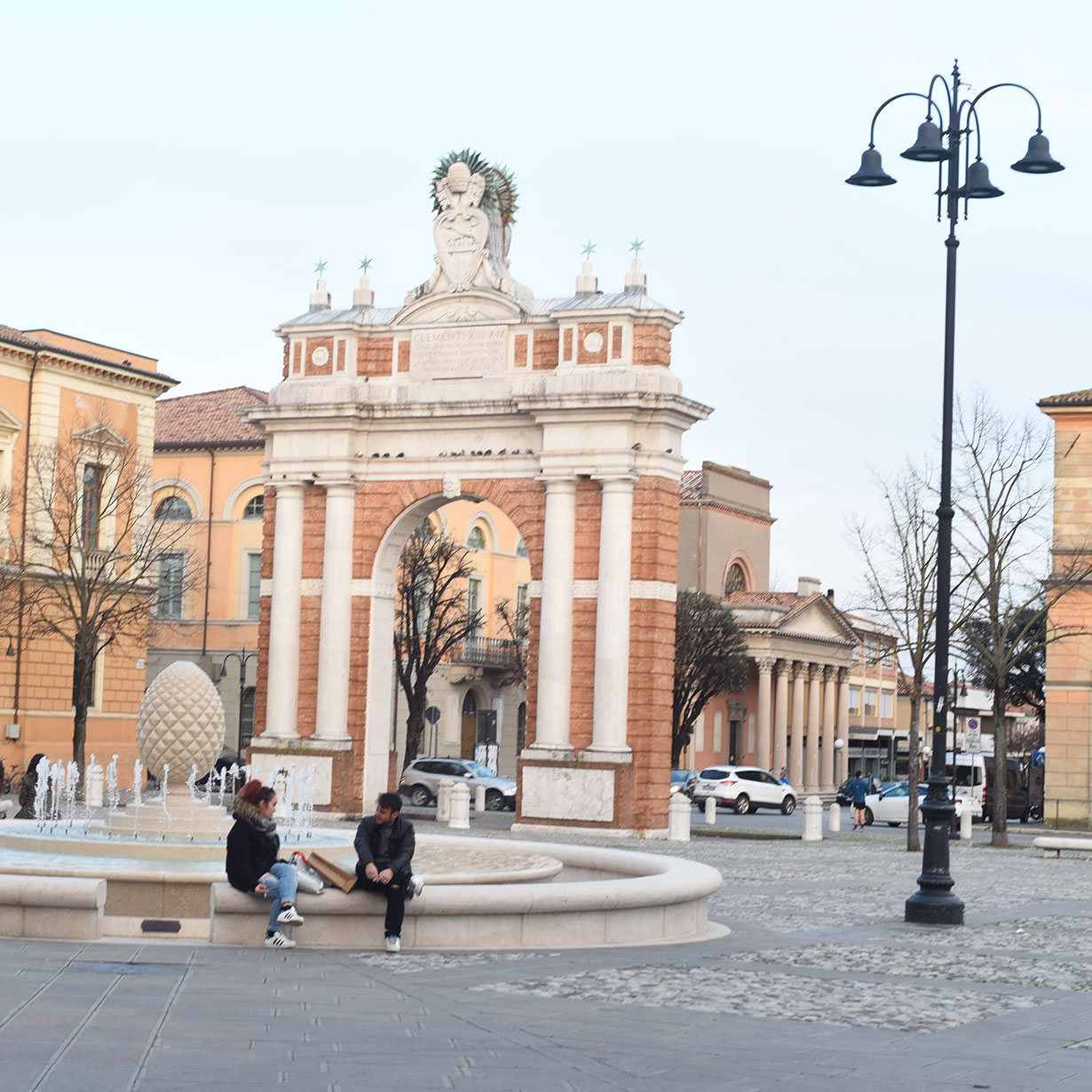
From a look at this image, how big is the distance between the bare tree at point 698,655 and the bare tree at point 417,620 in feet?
24.1

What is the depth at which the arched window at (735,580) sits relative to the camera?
258 feet

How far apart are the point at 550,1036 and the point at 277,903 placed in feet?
12.9

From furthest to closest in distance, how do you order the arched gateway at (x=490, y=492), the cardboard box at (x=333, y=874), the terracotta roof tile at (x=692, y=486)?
the terracotta roof tile at (x=692, y=486), the arched gateway at (x=490, y=492), the cardboard box at (x=333, y=874)

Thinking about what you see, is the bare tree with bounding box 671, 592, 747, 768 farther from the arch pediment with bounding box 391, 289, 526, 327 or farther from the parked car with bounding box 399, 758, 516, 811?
the arch pediment with bounding box 391, 289, 526, 327

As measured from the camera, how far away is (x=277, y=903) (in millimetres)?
13297

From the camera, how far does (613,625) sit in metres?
33.5

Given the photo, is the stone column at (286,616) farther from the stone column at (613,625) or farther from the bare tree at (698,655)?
the bare tree at (698,655)

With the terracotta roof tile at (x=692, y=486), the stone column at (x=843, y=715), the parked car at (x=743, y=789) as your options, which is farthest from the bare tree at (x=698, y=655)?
the stone column at (x=843, y=715)

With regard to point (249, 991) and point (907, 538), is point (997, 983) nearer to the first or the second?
point (249, 991)

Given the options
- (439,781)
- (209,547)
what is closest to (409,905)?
(439,781)

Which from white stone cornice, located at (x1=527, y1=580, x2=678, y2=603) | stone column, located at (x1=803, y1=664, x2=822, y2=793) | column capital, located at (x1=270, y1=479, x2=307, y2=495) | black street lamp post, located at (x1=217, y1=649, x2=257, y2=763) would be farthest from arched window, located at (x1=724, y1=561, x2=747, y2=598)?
white stone cornice, located at (x1=527, y1=580, x2=678, y2=603)

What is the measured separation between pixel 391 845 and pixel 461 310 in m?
23.1

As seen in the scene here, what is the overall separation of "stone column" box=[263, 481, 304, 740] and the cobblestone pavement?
21247mm

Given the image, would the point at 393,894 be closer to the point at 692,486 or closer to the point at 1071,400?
the point at 1071,400
